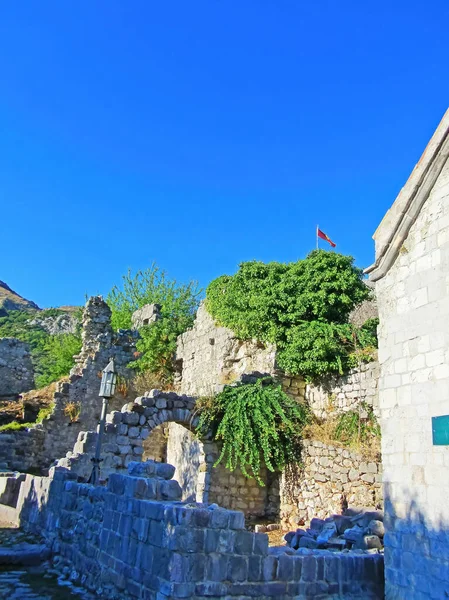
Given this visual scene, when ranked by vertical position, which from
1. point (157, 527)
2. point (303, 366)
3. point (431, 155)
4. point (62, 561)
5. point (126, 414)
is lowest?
point (62, 561)

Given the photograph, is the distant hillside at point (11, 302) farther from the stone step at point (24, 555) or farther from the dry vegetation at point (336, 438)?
the stone step at point (24, 555)

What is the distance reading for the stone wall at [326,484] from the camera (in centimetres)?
978

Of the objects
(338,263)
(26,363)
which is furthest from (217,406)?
(26,363)

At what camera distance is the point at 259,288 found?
1431 centimetres

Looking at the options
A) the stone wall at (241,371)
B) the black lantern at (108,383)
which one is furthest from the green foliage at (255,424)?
the black lantern at (108,383)

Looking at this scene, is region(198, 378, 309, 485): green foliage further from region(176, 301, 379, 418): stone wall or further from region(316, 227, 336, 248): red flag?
region(316, 227, 336, 248): red flag

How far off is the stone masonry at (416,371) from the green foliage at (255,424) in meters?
5.44

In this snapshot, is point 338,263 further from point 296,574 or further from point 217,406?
point 296,574

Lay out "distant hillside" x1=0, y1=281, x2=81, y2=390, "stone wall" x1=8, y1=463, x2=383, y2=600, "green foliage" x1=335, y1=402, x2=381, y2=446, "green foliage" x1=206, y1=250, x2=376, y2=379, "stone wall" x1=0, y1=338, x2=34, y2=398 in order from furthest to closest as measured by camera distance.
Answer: "distant hillside" x1=0, y1=281, x2=81, y2=390, "stone wall" x1=0, y1=338, x2=34, y2=398, "green foliage" x1=206, y1=250, x2=376, y2=379, "green foliage" x1=335, y1=402, x2=381, y2=446, "stone wall" x1=8, y1=463, x2=383, y2=600

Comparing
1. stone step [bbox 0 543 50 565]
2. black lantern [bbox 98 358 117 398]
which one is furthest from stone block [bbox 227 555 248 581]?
black lantern [bbox 98 358 117 398]

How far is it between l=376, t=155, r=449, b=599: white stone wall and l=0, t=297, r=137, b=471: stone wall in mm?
13172

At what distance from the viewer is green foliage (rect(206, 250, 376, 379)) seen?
12.1 metres

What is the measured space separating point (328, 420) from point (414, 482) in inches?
244

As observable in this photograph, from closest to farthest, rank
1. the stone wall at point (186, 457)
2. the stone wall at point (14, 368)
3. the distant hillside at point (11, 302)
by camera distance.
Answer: the stone wall at point (186, 457), the stone wall at point (14, 368), the distant hillside at point (11, 302)
